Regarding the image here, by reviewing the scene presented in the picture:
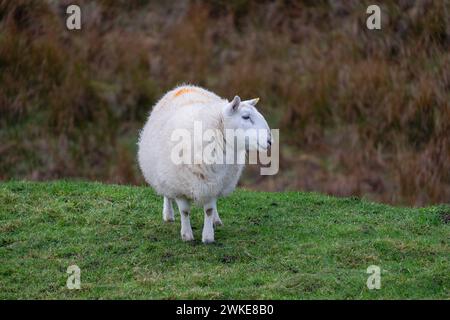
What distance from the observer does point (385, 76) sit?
47.2ft

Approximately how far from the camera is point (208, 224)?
29.3 ft

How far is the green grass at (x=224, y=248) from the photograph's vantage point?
7750mm

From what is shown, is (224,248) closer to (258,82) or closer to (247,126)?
(247,126)

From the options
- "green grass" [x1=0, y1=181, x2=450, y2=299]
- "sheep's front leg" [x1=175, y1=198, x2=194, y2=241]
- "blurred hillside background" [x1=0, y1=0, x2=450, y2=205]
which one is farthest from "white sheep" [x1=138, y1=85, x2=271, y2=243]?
"blurred hillside background" [x1=0, y1=0, x2=450, y2=205]

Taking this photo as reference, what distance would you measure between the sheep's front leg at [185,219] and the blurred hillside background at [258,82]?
14.9ft

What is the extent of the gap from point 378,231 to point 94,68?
738 cm

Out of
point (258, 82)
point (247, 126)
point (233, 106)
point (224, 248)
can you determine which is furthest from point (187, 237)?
point (258, 82)

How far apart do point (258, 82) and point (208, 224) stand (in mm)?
6424

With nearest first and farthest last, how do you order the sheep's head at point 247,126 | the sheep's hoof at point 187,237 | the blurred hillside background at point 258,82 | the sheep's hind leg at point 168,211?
the sheep's head at point 247,126
the sheep's hoof at point 187,237
the sheep's hind leg at point 168,211
the blurred hillside background at point 258,82

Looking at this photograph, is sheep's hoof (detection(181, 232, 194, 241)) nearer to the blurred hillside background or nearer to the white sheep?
the white sheep

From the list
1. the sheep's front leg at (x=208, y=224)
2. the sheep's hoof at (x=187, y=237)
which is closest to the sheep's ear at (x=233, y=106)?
the sheep's front leg at (x=208, y=224)

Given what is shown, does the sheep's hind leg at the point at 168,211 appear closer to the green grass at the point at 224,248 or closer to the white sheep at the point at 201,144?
the green grass at the point at 224,248
